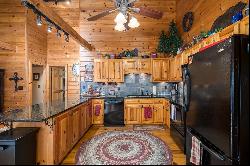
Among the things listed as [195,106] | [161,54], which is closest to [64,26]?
[195,106]

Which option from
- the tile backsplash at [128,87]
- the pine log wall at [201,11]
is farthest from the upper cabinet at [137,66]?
the pine log wall at [201,11]

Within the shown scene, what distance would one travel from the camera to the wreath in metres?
5.38

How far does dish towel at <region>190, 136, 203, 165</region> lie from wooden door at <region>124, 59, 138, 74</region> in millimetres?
4220

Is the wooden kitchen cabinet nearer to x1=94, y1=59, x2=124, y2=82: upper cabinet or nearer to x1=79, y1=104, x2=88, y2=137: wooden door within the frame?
x1=94, y1=59, x2=124, y2=82: upper cabinet

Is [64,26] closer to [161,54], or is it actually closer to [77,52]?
[77,52]

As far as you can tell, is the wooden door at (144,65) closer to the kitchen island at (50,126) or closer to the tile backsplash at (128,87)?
the tile backsplash at (128,87)

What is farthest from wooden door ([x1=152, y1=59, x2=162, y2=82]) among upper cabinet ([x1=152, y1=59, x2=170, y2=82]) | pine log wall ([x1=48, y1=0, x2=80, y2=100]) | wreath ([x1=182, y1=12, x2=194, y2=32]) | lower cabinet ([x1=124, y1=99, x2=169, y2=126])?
pine log wall ([x1=48, y1=0, x2=80, y2=100])

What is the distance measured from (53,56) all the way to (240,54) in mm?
6538

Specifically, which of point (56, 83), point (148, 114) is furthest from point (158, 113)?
point (56, 83)

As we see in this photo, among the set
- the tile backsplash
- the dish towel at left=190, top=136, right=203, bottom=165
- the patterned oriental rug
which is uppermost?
the tile backsplash

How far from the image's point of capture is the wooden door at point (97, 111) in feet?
19.6

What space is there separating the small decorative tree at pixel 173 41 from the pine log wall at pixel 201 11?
0.53 ft

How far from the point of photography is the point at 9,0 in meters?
5.92

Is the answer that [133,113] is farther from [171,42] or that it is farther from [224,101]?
[224,101]
